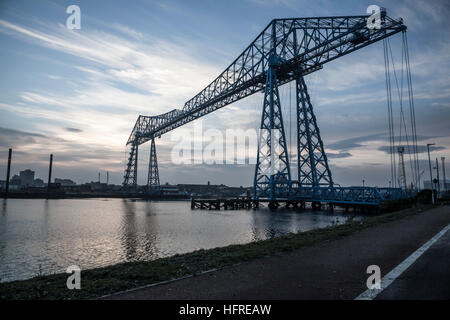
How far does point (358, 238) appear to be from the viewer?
1055cm

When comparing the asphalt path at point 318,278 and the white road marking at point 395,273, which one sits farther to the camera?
the asphalt path at point 318,278

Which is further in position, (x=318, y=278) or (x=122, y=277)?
(x=122, y=277)

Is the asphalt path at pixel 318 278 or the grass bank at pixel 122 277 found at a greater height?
the asphalt path at pixel 318 278

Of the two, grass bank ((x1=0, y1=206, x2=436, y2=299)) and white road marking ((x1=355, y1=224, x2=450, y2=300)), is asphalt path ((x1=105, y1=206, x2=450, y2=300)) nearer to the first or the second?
white road marking ((x1=355, y1=224, x2=450, y2=300))

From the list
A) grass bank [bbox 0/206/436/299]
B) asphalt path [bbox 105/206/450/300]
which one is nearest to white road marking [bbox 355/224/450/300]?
asphalt path [bbox 105/206/450/300]

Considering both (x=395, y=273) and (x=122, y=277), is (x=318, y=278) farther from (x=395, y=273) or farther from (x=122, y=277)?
(x=122, y=277)

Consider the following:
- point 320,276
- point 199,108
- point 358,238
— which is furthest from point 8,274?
point 199,108

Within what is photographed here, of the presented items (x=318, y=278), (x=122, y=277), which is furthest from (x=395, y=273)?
(x=122, y=277)

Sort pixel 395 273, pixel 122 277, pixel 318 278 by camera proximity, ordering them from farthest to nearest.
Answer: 1. pixel 122 277
2. pixel 395 273
3. pixel 318 278

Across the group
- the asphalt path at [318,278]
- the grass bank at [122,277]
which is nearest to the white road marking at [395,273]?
the asphalt path at [318,278]

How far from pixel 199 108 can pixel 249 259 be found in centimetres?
5338

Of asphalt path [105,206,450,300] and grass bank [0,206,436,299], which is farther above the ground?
asphalt path [105,206,450,300]

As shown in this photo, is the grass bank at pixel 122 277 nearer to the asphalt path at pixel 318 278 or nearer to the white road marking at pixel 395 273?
the asphalt path at pixel 318 278
